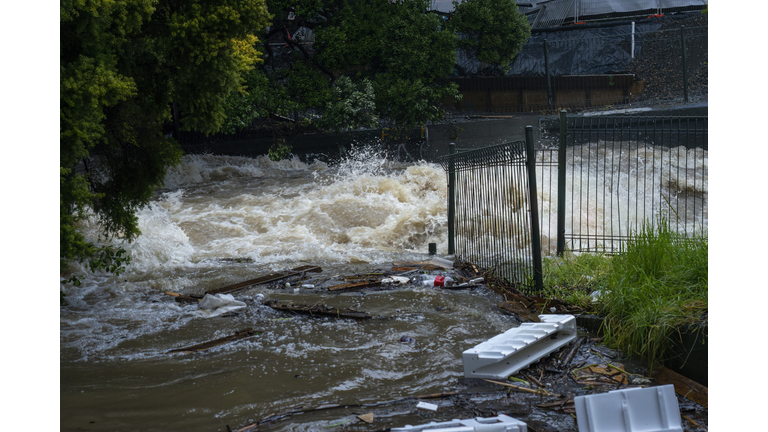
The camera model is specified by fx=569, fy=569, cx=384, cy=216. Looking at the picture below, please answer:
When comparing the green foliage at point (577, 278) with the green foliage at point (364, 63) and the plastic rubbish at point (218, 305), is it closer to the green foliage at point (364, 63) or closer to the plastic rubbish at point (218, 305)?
the plastic rubbish at point (218, 305)

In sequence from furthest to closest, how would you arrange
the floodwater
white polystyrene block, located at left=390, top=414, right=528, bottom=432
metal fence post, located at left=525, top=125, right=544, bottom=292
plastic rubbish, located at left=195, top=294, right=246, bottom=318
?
plastic rubbish, located at left=195, top=294, right=246, bottom=318 < metal fence post, located at left=525, top=125, right=544, bottom=292 < the floodwater < white polystyrene block, located at left=390, top=414, right=528, bottom=432

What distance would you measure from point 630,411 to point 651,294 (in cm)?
168

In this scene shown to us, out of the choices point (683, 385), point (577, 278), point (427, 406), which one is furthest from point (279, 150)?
point (683, 385)

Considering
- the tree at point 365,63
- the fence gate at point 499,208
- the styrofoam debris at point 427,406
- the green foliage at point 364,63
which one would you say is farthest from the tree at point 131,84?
the tree at point 365,63

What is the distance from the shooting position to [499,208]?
312 inches

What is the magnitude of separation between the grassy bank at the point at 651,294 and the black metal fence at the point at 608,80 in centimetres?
1767

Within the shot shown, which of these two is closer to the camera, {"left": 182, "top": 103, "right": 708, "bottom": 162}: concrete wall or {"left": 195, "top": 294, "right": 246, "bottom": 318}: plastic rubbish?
{"left": 195, "top": 294, "right": 246, "bottom": 318}: plastic rubbish

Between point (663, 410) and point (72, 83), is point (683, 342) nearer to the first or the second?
point (663, 410)

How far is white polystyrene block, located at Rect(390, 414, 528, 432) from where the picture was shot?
303cm

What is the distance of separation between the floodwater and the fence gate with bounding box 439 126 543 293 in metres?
0.58

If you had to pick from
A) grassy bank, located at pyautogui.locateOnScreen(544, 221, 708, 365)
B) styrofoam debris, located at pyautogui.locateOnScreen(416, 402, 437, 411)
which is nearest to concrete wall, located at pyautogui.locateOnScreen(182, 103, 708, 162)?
grassy bank, located at pyautogui.locateOnScreen(544, 221, 708, 365)

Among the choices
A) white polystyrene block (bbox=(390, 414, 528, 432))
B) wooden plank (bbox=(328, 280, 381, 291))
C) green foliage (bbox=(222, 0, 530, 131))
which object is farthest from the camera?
green foliage (bbox=(222, 0, 530, 131))

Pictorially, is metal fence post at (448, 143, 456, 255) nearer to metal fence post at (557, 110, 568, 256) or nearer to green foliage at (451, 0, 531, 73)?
metal fence post at (557, 110, 568, 256)

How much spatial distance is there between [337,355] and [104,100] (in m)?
3.59
